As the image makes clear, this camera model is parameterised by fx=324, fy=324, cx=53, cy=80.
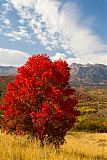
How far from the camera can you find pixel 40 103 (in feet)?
50.8

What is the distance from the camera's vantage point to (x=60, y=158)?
33.2 ft

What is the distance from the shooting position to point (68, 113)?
15.1m

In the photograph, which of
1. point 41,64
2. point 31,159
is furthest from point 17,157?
point 41,64

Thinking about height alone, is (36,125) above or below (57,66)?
below

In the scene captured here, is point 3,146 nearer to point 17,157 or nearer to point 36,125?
point 17,157

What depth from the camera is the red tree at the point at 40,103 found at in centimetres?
1492

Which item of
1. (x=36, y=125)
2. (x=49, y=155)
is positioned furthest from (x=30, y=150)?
(x=36, y=125)

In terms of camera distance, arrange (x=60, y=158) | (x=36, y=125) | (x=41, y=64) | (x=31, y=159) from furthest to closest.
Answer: (x=41, y=64)
(x=36, y=125)
(x=60, y=158)
(x=31, y=159)

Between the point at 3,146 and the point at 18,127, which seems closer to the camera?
the point at 3,146

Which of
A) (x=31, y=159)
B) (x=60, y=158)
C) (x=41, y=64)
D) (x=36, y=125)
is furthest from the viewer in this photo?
(x=41, y=64)

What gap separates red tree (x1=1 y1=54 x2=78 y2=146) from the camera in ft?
49.0

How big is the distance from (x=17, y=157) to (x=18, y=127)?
603cm

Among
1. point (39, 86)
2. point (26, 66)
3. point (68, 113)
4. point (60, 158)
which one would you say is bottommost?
point (60, 158)

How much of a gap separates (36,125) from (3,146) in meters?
4.73
